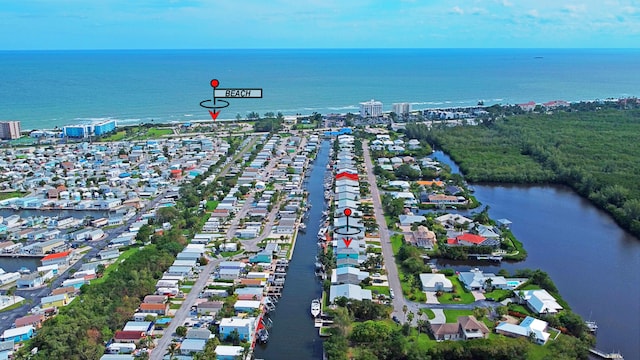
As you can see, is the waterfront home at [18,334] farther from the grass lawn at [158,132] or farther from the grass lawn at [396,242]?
the grass lawn at [158,132]

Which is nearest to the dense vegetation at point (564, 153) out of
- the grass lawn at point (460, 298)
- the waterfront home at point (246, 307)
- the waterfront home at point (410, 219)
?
the waterfront home at point (410, 219)

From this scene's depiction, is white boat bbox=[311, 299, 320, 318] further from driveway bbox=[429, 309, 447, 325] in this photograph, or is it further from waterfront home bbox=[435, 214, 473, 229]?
waterfront home bbox=[435, 214, 473, 229]

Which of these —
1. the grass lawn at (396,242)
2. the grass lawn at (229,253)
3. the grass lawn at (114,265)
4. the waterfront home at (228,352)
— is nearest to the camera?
the waterfront home at (228,352)

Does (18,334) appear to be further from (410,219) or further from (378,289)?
(410,219)

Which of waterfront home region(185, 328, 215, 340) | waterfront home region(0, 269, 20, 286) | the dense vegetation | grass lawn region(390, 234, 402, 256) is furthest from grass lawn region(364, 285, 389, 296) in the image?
the dense vegetation

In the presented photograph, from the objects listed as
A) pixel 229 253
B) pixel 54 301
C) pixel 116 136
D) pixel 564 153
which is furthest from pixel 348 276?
pixel 116 136

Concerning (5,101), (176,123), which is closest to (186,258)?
(176,123)

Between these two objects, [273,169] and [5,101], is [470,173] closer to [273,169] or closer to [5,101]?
[273,169]
